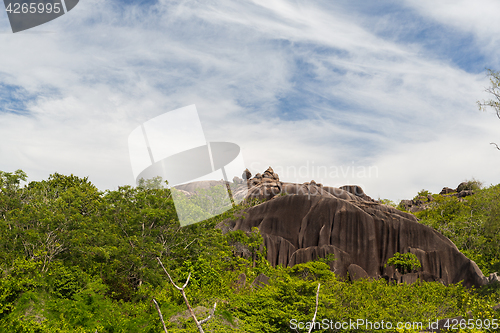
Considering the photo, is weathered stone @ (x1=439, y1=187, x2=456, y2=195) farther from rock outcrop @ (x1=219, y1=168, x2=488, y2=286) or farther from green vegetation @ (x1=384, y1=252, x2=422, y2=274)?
green vegetation @ (x1=384, y1=252, x2=422, y2=274)

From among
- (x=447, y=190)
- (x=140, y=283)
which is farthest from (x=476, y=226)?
(x=447, y=190)

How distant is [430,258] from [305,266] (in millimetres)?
11289

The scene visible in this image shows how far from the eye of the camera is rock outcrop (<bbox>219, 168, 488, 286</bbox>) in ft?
76.3

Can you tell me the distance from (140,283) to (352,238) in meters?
15.8

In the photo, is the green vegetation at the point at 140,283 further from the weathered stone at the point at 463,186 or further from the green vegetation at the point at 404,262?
the weathered stone at the point at 463,186

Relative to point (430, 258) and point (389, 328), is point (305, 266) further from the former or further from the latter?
point (430, 258)

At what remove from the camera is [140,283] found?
53.1 ft

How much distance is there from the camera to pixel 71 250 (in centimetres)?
1541

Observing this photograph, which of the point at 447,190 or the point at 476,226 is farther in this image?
the point at 447,190

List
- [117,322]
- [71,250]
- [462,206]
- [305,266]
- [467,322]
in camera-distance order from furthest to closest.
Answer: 1. [462,206]
2. [305,266]
3. [71,250]
4. [117,322]
5. [467,322]

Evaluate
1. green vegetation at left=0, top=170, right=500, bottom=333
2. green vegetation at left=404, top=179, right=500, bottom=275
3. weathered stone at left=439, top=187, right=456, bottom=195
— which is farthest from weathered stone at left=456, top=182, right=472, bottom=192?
green vegetation at left=0, top=170, right=500, bottom=333

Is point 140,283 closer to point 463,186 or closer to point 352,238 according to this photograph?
point 352,238

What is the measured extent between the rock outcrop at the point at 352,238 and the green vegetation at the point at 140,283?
4087mm

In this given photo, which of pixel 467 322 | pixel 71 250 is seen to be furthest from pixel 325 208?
pixel 71 250
